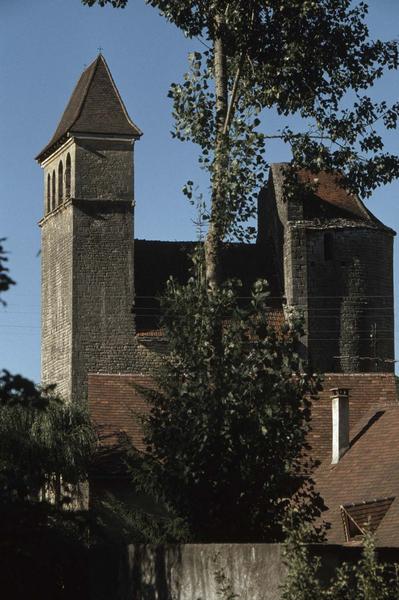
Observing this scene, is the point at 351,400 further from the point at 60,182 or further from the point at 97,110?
the point at 60,182

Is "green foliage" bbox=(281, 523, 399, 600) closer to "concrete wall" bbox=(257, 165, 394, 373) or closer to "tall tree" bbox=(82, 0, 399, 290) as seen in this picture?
"tall tree" bbox=(82, 0, 399, 290)

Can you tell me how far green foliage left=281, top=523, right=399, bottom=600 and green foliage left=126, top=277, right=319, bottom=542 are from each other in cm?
517

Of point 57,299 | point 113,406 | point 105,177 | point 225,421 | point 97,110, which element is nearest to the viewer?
point 225,421

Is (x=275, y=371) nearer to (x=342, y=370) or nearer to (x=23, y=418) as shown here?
(x=23, y=418)

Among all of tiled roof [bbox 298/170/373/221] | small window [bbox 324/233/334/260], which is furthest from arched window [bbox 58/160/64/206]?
small window [bbox 324/233/334/260]

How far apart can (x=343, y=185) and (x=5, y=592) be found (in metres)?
10.4

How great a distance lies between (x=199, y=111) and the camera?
74.4 ft

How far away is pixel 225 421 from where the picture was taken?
61.1ft

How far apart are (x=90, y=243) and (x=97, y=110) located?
509 cm

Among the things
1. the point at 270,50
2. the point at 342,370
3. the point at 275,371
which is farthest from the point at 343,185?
the point at 342,370

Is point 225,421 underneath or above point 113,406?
underneath

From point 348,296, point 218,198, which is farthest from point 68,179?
point 218,198

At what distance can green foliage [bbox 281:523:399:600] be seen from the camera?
1272 centimetres

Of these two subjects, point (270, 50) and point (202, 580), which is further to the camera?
point (270, 50)
